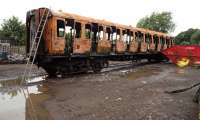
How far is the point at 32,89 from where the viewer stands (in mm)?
12375

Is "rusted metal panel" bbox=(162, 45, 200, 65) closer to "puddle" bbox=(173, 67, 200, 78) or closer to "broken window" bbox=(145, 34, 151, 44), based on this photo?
"broken window" bbox=(145, 34, 151, 44)

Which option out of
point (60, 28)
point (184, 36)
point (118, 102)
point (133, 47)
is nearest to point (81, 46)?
point (60, 28)

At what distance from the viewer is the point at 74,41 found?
16516 mm

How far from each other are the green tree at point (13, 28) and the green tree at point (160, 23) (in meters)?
33.1

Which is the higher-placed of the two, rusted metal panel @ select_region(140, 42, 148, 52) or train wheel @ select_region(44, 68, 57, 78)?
rusted metal panel @ select_region(140, 42, 148, 52)

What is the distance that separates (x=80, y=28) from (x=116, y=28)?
4.50 meters

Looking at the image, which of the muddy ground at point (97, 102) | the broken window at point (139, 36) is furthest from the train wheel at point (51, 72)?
the broken window at point (139, 36)

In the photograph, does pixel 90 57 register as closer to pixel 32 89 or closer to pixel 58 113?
pixel 32 89

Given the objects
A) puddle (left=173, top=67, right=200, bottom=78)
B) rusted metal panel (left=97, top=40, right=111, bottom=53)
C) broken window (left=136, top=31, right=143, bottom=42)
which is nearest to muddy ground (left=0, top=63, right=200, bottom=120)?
puddle (left=173, top=67, right=200, bottom=78)

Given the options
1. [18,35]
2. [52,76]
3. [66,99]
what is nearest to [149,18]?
[18,35]

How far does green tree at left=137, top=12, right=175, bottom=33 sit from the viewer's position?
7081 centimetres

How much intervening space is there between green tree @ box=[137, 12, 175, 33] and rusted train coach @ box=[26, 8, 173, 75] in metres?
49.2

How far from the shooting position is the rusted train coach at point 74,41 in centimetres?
1528

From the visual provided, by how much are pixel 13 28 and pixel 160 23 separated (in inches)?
1420
